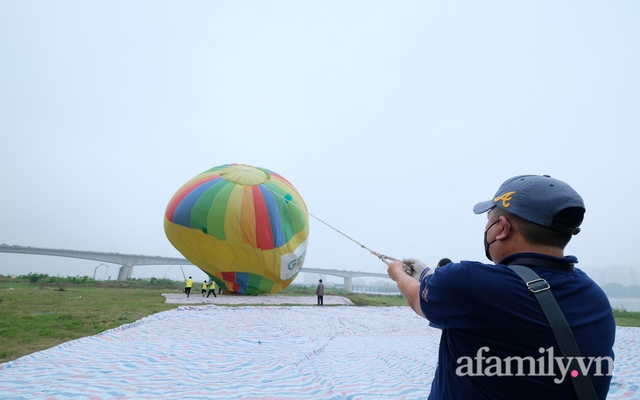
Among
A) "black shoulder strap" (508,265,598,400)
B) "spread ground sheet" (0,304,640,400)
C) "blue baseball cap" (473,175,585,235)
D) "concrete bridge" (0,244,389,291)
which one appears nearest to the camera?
"black shoulder strap" (508,265,598,400)

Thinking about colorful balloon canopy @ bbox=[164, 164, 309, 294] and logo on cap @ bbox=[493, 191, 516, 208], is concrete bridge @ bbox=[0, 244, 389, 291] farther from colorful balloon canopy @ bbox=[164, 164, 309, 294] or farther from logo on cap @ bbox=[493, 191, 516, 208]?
logo on cap @ bbox=[493, 191, 516, 208]

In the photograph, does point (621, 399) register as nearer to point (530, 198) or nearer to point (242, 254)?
point (530, 198)

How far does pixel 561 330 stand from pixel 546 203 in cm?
44

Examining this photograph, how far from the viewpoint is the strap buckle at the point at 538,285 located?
39.6 inches

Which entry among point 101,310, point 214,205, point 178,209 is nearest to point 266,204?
point 214,205

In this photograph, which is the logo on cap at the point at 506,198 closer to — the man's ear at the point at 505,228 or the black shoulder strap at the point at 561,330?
the man's ear at the point at 505,228

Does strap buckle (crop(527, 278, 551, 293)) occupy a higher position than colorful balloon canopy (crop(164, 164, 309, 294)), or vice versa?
colorful balloon canopy (crop(164, 164, 309, 294))

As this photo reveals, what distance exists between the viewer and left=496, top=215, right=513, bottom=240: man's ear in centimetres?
128

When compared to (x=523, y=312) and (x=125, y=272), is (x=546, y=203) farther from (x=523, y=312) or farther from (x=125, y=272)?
(x=125, y=272)

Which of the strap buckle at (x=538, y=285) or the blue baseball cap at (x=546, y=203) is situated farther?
the blue baseball cap at (x=546, y=203)

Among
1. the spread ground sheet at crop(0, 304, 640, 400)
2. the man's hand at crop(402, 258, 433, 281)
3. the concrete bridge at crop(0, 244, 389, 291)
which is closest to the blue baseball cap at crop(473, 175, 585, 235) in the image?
the man's hand at crop(402, 258, 433, 281)

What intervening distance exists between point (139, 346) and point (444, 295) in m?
4.65

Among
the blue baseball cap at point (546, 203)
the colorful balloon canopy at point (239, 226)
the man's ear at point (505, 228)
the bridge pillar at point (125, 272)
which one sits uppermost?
the colorful balloon canopy at point (239, 226)

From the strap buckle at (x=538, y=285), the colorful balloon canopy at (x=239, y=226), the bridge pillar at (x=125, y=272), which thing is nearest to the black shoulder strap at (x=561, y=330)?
the strap buckle at (x=538, y=285)
